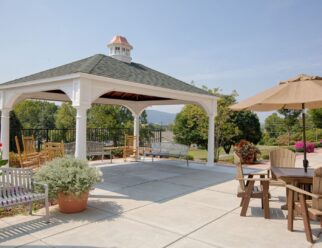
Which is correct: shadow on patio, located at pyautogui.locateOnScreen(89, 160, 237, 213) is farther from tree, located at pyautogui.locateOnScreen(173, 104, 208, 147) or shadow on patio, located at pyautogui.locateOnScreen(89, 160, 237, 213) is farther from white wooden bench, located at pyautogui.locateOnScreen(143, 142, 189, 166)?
tree, located at pyautogui.locateOnScreen(173, 104, 208, 147)

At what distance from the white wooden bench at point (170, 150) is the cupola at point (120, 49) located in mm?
4119

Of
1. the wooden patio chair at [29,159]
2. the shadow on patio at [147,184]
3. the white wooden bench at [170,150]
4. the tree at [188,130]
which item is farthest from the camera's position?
the tree at [188,130]

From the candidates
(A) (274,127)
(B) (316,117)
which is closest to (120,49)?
(B) (316,117)

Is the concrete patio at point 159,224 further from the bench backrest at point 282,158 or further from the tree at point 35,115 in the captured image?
the tree at point 35,115

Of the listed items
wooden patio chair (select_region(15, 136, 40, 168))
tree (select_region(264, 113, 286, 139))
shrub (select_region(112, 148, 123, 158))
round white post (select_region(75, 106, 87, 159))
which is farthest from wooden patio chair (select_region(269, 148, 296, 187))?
tree (select_region(264, 113, 286, 139))

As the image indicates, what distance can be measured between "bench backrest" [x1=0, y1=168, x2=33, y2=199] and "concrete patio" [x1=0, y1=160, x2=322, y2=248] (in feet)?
1.78

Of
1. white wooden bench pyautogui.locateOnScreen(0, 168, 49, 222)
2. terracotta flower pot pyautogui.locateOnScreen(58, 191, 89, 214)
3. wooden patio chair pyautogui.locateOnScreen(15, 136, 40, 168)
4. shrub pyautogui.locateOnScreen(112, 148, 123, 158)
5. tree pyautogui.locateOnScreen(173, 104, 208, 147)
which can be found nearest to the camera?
white wooden bench pyautogui.locateOnScreen(0, 168, 49, 222)

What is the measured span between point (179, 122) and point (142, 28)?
16.9 m

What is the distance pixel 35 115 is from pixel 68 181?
50874 millimetres

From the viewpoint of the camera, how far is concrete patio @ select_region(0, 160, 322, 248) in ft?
12.5

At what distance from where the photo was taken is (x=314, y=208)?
12.9 ft

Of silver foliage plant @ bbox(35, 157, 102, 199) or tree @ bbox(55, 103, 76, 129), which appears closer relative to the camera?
silver foliage plant @ bbox(35, 157, 102, 199)

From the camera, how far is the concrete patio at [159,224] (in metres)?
3.82

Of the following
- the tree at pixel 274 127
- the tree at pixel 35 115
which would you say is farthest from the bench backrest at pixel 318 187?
the tree at pixel 35 115
